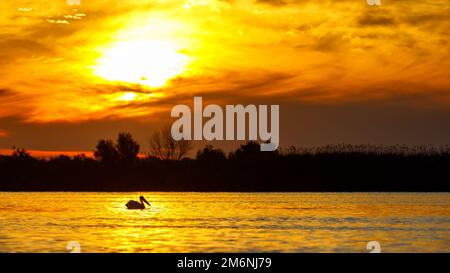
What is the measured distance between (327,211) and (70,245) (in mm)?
19586

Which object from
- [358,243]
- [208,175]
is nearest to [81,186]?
[208,175]

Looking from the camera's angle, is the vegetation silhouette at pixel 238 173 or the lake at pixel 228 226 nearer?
the lake at pixel 228 226

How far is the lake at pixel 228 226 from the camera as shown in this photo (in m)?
26.0

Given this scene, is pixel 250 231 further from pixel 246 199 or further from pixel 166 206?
pixel 246 199

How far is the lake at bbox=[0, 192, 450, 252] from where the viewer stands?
26.0 metres

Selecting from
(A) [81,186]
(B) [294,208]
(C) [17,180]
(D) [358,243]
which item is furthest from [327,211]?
(C) [17,180]

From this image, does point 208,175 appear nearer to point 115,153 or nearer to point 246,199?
point 246,199

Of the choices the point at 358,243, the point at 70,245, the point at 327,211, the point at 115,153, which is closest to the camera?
the point at 70,245

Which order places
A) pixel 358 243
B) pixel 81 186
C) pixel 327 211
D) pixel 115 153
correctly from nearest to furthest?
pixel 358 243 < pixel 327 211 < pixel 81 186 < pixel 115 153

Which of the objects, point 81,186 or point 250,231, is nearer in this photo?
point 250,231

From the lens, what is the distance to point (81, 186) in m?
68.5

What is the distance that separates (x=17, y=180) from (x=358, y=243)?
4849 cm

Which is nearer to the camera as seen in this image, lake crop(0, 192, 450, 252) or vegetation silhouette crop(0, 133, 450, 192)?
lake crop(0, 192, 450, 252)

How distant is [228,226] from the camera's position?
107 ft
